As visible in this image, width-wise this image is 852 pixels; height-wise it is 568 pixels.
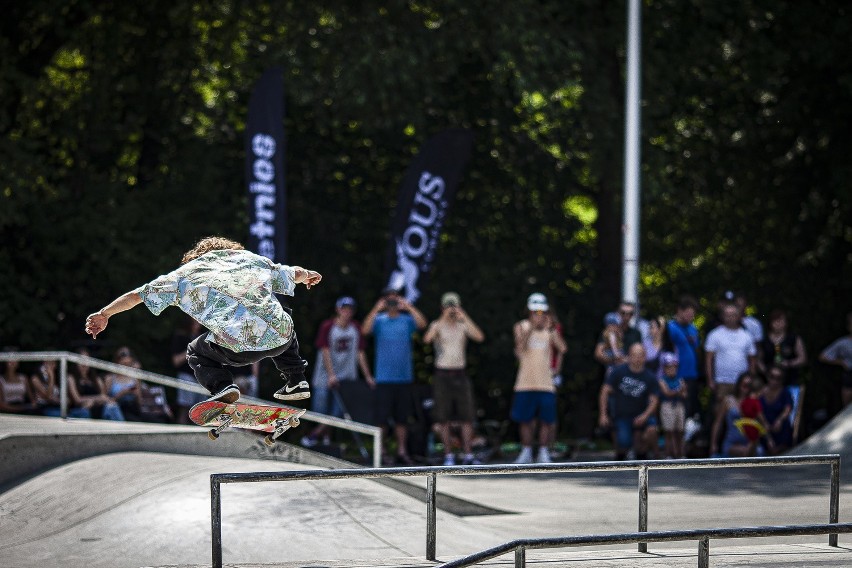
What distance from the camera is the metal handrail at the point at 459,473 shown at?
24.6 feet

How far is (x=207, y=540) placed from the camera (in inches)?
344

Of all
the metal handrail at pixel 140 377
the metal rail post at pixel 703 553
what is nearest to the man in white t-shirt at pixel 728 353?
the metal handrail at pixel 140 377

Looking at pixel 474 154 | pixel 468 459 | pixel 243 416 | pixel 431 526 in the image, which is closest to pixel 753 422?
pixel 468 459

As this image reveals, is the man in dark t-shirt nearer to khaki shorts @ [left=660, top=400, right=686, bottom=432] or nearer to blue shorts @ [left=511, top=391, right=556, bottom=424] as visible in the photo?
khaki shorts @ [left=660, top=400, right=686, bottom=432]

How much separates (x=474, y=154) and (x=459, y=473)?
37.7 feet

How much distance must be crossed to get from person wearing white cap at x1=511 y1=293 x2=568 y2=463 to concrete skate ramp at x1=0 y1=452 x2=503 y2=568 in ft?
12.3

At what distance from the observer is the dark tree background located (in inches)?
674

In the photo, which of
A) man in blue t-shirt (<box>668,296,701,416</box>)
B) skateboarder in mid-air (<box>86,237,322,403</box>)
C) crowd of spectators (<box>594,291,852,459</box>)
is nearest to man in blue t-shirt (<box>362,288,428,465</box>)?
crowd of spectators (<box>594,291,852,459</box>)

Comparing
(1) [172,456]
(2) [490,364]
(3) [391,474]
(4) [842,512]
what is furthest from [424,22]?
(3) [391,474]

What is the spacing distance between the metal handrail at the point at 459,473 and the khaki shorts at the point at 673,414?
5.49m

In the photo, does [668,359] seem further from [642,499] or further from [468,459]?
[642,499]

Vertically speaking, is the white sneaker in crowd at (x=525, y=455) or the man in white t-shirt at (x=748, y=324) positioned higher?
the man in white t-shirt at (x=748, y=324)

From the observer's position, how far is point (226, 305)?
24.9ft

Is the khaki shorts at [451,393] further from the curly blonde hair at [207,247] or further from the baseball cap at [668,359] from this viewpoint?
the curly blonde hair at [207,247]
